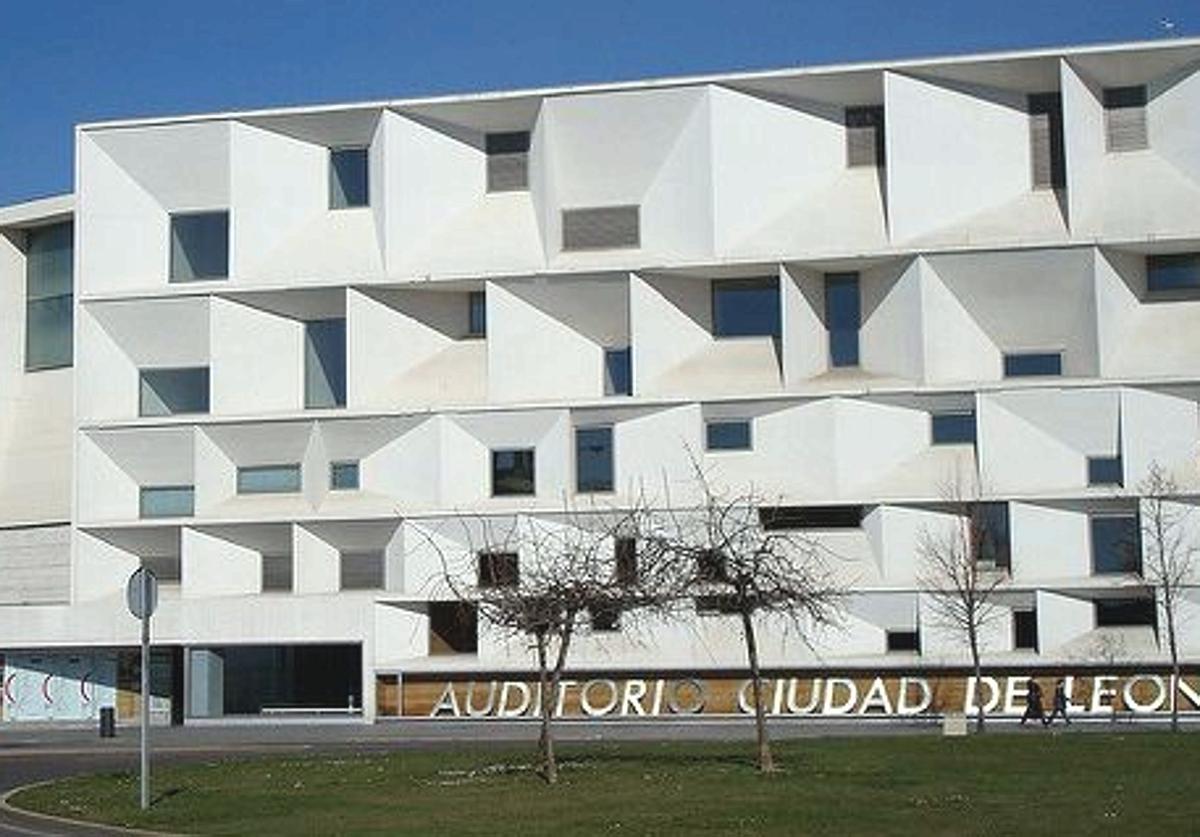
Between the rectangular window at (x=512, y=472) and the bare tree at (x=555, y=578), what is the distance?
1.20 meters

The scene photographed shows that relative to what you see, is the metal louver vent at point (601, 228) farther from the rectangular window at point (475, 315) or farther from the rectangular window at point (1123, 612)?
the rectangular window at point (1123, 612)

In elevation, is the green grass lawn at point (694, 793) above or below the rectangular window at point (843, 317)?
below

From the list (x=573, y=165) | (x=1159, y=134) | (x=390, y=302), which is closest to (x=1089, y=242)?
(x=1159, y=134)

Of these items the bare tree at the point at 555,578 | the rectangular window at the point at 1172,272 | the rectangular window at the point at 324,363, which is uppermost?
the rectangular window at the point at 1172,272

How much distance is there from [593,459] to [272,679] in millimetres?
11557

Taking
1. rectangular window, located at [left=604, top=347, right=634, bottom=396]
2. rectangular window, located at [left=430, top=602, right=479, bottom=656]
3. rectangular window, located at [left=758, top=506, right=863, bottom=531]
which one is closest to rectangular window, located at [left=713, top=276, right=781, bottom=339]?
rectangular window, located at [left=604, top=347, right=634, bottom=396]

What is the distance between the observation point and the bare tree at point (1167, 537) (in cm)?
4953

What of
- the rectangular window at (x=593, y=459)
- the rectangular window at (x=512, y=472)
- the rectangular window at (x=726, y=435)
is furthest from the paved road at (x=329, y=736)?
the rectangular window at (x=726, y=435)

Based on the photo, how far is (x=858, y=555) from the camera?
52.7 metres

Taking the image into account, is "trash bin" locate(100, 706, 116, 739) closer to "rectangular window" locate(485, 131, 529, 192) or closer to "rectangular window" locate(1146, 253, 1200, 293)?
"rectangular window" locate(485, 131, 529, 192)

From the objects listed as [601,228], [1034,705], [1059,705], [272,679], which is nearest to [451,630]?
[272,679]

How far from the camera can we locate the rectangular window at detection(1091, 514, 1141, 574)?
5091 centimetres

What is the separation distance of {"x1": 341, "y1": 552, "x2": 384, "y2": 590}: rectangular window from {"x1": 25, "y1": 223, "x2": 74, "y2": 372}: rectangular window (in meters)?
11.7

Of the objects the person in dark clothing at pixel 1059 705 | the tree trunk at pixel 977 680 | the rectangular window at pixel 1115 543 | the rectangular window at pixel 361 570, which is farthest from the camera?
A: the rectangular window at pixel 361 570
